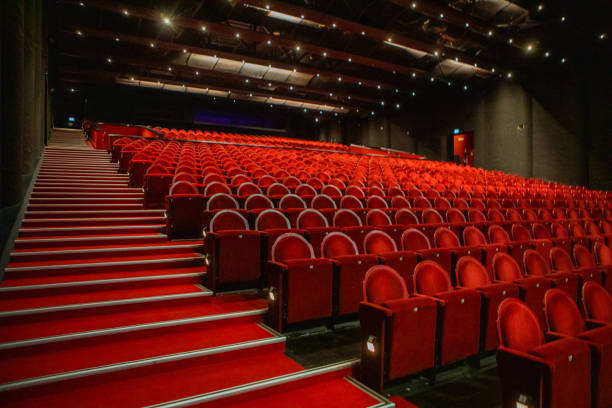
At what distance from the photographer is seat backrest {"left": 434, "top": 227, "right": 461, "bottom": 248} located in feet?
8.32

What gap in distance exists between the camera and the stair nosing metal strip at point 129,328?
1.36 meters

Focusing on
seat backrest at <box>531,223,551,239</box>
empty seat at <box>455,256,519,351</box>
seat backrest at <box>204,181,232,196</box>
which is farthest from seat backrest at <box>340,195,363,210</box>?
empty seat at <box>455,256,519,351</box>

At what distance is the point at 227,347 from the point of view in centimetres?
148

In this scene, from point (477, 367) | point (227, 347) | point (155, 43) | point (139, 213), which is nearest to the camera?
point (227, 347)

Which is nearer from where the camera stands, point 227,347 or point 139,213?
point 227,347

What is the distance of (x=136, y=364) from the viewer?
51.7 inches

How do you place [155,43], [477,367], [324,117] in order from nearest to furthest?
[477,367] < [155,43] < [324,117]

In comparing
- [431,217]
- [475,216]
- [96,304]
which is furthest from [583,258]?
[96,304]

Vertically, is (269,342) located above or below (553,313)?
below

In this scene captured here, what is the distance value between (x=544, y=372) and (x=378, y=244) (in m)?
1.15

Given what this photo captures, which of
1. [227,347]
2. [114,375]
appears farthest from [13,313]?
[227,347]

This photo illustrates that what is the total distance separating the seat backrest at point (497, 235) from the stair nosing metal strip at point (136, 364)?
1923mm

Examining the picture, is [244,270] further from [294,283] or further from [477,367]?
[477,367]

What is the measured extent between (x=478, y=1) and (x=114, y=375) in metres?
7.55
